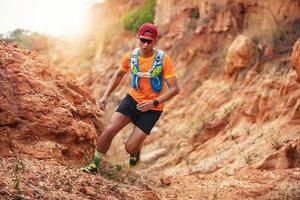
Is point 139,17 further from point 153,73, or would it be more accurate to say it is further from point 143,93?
point 153,73

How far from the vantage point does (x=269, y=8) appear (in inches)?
587

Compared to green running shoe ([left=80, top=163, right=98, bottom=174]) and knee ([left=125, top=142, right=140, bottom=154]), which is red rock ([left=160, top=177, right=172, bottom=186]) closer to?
knee ([left=125, top=142, right=140, bottom=154])

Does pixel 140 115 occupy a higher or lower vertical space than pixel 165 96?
lower

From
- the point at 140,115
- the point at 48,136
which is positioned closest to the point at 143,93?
the point at 140,115

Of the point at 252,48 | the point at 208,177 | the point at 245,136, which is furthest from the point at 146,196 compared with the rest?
the point at 252,48

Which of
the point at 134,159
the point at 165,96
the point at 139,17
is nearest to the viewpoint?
the point at 165,96

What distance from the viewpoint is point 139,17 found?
27.0 m

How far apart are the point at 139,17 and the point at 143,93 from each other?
20.4 m

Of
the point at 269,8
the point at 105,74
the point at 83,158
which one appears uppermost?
the point at 269,8

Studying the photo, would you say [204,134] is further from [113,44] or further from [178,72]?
[113,44]

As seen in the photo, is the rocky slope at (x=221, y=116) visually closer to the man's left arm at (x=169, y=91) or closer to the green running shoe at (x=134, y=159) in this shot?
the green running shoe at (x=134, y=159)

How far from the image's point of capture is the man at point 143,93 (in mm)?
6727

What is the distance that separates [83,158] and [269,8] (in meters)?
8.90

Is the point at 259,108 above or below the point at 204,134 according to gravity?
above
